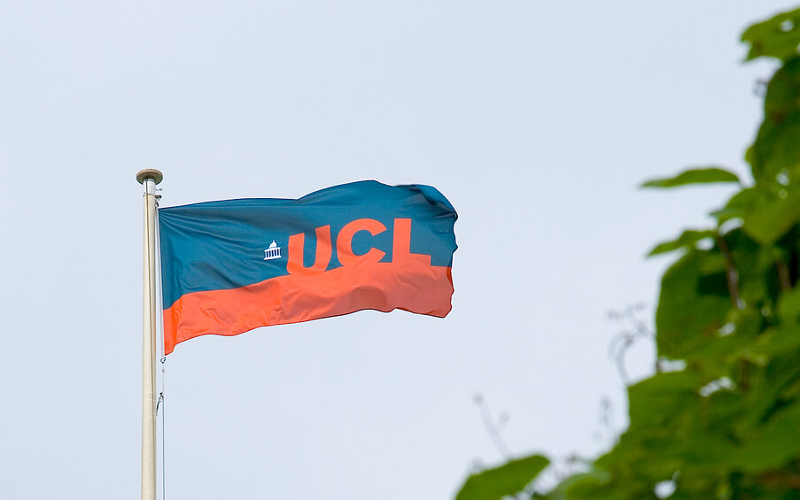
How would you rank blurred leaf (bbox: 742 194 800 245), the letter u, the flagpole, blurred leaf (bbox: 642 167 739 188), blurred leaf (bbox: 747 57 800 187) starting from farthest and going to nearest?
the letter u → the flagpole → blurred leaf (bbox: 747 57 800 187) → blurred leaf (bbox: 642 167 739 188) → blurred leaf (bbox: 742 194 800 245)

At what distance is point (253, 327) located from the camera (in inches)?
466

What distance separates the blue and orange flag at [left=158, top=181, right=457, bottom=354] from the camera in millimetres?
11906

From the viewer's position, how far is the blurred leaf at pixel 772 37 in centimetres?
169

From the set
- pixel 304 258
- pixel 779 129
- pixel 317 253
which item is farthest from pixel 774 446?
pixel 317 253

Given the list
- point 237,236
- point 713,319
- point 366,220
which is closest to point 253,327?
point 237,236

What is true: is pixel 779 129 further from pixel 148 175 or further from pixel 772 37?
pixel 148 175

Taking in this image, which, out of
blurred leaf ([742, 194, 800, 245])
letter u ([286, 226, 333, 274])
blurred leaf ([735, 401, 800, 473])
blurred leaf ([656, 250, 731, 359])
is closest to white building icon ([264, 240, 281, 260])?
letter u ([286, 226, 333, 274])

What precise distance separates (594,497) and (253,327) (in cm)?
1050

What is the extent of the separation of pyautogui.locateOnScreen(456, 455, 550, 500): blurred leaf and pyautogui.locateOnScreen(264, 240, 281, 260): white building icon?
11.0 meters

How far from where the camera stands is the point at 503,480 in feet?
4.62

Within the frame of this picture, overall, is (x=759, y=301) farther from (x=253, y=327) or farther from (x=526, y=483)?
(x=253, y=327)

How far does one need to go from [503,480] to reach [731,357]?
38 centimetres

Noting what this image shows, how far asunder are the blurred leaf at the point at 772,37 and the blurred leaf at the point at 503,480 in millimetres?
727

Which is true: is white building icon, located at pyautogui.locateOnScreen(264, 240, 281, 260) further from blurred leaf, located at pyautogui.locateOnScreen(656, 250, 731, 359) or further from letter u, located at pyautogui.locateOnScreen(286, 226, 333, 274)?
blurred leaf, located at pyautogui.locateOnScreen(656, 250, 731, 359)
